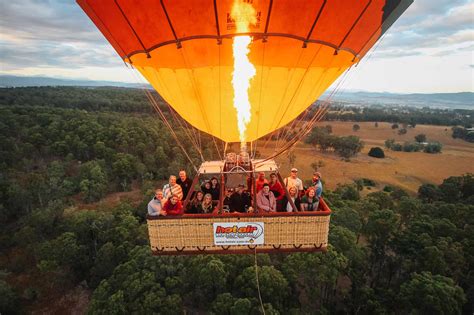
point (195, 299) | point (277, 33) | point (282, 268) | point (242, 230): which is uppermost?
point (277, 33)

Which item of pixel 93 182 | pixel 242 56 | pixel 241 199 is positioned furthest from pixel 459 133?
pixel 241 199

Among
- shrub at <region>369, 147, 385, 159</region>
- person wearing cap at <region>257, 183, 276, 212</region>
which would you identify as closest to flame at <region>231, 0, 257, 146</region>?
person wearing cap at <region>257, 183, 276, 212</region>

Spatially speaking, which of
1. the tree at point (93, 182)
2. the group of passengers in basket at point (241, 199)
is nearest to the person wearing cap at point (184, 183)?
the group of passengers in basket at point (241, 199)

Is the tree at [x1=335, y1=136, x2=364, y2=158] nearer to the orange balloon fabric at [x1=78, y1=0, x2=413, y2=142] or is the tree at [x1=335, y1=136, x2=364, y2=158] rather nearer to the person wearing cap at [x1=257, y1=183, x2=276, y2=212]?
the orange balloon fabric at [x1=78, y1=0, x2=413, y2=142]

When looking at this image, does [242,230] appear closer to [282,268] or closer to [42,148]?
[282,268]

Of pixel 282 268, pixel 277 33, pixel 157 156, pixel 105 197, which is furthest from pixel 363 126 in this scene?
pixel 277 33

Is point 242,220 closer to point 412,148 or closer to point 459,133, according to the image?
point 412,148
